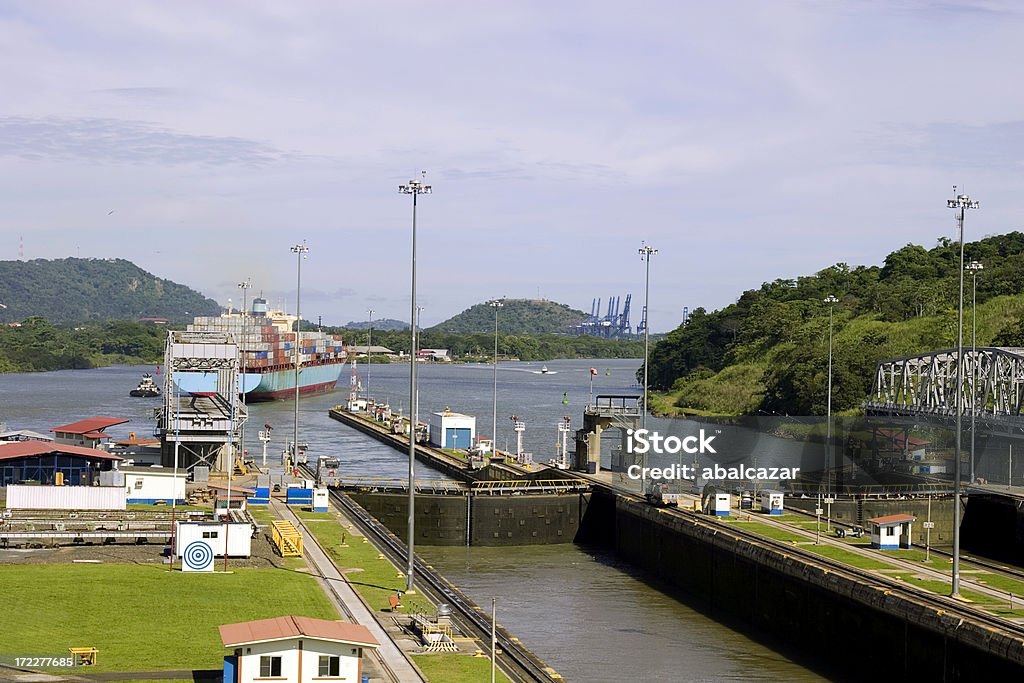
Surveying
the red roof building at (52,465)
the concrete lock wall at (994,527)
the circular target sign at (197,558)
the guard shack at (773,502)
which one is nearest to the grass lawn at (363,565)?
the circular target sign at (197,558)

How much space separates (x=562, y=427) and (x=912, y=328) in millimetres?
74907

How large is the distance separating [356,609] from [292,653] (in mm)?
10493

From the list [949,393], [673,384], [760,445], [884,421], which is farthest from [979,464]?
[673,384]

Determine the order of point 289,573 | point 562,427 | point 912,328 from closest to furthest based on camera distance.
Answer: point 289,573
point 562,427
point 912,328

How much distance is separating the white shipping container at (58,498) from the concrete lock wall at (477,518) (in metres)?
15.4

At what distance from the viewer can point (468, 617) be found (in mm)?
39031

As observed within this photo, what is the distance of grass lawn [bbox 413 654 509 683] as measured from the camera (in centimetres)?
3083

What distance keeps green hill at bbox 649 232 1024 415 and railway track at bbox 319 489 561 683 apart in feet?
265

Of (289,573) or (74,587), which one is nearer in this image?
(74,587)

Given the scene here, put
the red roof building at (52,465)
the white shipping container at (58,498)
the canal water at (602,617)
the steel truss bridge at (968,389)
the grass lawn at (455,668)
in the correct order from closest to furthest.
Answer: the grass lawn at (455,668) < the canal water at (602,617) < the white shipping container at (58,498) < the red roof building at (52,465) < the steel truss bridge at (968,389)

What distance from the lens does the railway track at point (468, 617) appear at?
33188mm

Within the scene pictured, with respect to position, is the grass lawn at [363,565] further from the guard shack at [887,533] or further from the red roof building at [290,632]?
the guard shack at [887,533]

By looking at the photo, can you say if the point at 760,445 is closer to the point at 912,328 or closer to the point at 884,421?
the point at 884,421

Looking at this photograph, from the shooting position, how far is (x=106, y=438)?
74.9m
